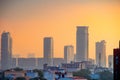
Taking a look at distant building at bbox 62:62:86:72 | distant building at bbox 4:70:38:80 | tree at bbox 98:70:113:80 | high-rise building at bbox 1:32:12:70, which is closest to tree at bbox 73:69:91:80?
distant building at bbox 62:62:86:72

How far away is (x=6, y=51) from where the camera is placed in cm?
725

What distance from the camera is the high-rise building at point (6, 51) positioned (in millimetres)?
7155

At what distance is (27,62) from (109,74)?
1592 mm

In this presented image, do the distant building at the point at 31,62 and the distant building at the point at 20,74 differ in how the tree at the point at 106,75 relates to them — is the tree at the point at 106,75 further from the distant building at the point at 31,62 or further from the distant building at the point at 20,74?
the distant building at the point at 20,74

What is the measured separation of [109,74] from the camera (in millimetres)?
6844

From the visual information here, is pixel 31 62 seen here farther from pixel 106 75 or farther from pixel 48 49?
pixel 106 75

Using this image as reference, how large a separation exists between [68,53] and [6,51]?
1132 millimetres

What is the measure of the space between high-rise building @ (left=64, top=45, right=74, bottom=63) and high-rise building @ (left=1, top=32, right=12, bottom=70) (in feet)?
3.30

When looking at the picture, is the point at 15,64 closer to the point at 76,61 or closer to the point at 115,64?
the point at 76,61

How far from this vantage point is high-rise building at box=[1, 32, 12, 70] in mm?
7155

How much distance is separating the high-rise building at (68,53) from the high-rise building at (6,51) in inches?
39.7

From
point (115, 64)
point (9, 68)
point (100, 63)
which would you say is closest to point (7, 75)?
point (9, 68)

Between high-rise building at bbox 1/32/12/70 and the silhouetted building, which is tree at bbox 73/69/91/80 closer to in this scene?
high-rise building at bbox 1/32/12/70

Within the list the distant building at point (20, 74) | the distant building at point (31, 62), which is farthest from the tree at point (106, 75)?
the distant building at point (20, 74)
